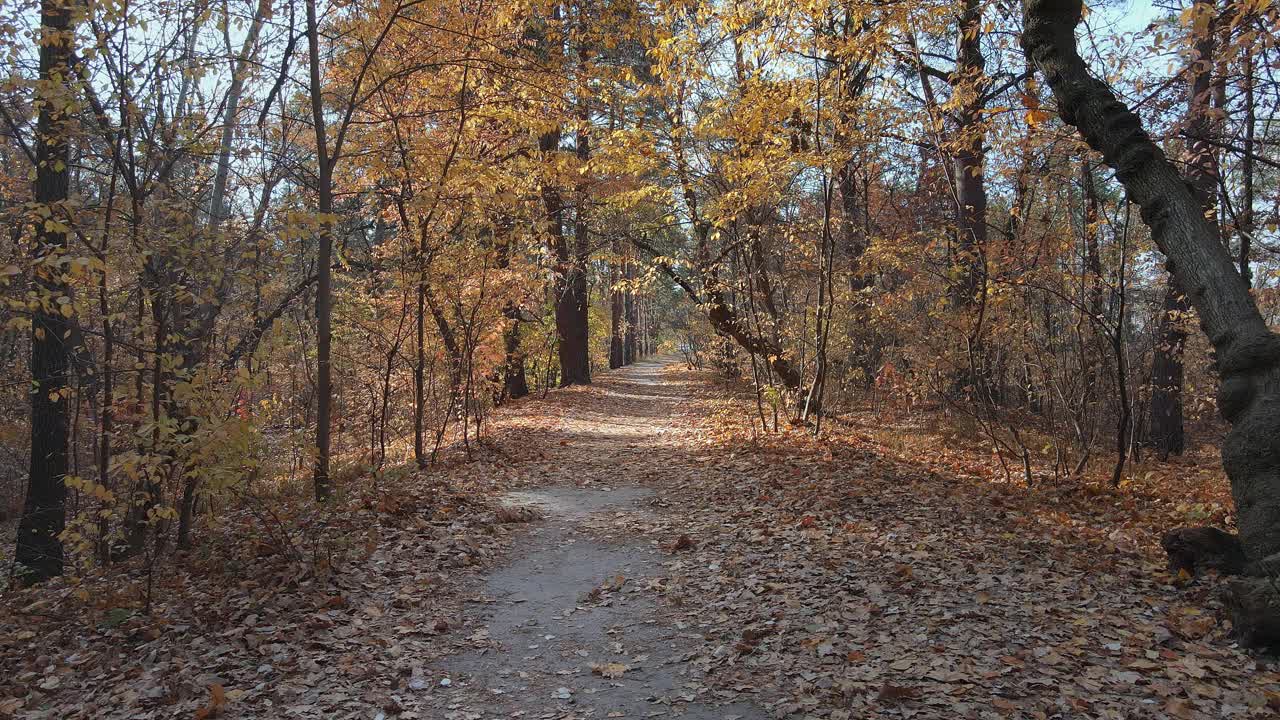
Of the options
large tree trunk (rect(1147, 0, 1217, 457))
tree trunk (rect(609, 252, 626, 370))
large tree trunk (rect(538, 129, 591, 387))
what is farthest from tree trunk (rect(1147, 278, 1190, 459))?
tree trunk (rect(609, 252, 626, 370))

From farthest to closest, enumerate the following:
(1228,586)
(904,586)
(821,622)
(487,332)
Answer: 1. (487,332)
2. (904,586)
3. (821,622)
4. (1228,586)

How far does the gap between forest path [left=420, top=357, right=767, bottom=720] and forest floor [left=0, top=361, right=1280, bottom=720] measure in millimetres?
23

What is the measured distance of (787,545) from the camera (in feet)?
20.4

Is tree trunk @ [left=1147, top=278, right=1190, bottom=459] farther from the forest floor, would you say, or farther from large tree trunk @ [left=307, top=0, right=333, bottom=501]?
large tree trunk @ [left=307, top=0, right=333, bottom=501]

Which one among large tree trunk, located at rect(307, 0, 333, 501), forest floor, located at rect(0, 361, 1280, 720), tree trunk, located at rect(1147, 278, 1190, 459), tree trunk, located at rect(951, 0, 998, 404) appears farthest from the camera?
tree trunk, located at rect(1147, 278, 1190, 459)

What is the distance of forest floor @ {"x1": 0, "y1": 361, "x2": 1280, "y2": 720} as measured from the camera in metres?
3.70

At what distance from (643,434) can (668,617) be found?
8954 millimetres

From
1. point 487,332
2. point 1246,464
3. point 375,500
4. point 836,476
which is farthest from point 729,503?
point 487,332

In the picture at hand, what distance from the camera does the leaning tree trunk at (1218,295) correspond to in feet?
11.6

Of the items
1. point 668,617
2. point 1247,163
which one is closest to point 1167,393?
point 1247,163

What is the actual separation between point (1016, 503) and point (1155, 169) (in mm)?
4018

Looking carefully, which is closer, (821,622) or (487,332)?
(821,622)

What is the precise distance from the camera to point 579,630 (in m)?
4.88

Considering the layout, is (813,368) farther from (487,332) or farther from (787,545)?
(787,545)
